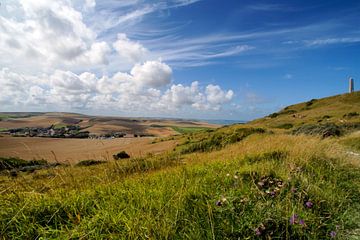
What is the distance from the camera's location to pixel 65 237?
10.4ft

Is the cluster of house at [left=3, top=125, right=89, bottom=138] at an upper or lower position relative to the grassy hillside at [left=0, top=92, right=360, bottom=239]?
lower

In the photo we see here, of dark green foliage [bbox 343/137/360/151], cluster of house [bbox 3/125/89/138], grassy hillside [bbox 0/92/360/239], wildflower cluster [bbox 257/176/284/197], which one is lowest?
cluster of house [bbox 3/125/89/138]

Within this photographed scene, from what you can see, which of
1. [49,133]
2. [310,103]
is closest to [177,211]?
Answer: [310,103]

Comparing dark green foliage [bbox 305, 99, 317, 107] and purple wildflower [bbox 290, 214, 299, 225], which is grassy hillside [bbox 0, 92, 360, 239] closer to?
purple wildflower [bbox 290, 214, 299, 225]

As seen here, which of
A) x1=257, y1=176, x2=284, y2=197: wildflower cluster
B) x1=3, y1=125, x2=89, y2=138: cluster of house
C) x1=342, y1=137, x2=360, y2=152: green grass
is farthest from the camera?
x1=3, y1=125, x2=89, y2=138: cluster of house

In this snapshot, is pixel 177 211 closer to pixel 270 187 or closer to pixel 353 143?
pixel 270 187

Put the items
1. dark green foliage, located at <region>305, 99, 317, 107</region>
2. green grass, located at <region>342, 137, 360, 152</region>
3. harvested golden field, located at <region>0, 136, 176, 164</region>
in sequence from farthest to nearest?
dark green foliage, located at <region>305, 99, 317, 107</region> → harvested golden field, located at <region>0, 136, 176, 164</region> → green grass, located at <region>342, 137, 360, 152</region>

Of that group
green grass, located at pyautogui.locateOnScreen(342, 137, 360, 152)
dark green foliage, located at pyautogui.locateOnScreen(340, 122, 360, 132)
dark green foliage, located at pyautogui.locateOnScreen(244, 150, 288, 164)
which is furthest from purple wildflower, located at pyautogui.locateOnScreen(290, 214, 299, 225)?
dark green foliage, located at pyautogui.locateOnScreen(340, 122, 360, 132)

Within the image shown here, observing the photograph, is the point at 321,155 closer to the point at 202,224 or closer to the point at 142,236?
the point at 202,224

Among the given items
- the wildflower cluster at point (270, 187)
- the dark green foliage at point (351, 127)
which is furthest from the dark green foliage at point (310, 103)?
the wildflower cluster at point (270, 187)

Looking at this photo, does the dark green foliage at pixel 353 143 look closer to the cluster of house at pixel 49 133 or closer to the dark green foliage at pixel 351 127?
the dark green foliage at pixel 351 127

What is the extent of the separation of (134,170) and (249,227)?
4.31 metres

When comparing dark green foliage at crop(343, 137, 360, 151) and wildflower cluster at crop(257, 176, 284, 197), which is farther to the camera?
dark green foliage at crop(343, 137, 360, 151)

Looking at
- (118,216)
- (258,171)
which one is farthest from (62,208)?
(258,171)
